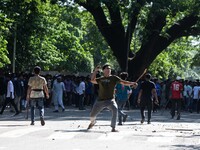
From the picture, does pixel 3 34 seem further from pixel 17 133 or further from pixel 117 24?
pixel 17 133

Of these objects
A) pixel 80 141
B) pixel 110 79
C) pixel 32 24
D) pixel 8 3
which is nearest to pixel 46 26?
pixel 32 24

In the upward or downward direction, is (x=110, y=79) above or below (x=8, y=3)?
below

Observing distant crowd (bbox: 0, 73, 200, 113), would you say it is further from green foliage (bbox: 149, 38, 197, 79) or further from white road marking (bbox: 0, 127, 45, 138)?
white road marking (bbox: 0, 127, 45, 138)

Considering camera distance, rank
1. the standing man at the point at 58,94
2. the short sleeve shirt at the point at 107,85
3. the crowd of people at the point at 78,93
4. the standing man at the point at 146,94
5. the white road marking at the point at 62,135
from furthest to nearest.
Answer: the standing man at the point at 58,94 < the crowd of people at the point at 78,93 < the standing man at the point at 146,94 < the short sleeve shirt at the point at 107,85 < the white road marking at the point at 62,135

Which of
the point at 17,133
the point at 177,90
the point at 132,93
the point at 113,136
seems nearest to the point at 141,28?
the point at 132,93

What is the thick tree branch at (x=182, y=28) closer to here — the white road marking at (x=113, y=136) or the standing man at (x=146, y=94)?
the standing man at (x=146, y=94)

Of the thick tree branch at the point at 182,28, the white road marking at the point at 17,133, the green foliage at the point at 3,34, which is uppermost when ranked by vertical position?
the thick tree branch at the point at 182,28

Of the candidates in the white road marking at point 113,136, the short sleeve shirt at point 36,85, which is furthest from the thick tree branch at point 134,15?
the white road marking at point 113,136

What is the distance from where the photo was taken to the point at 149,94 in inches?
848

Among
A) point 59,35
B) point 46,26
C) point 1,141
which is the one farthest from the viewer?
point 59,35

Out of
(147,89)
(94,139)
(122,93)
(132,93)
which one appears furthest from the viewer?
(132,93)

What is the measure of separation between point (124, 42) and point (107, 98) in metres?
22.5

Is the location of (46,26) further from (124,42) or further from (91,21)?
(124,42)

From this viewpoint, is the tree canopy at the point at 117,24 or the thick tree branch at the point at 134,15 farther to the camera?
the tree canopy at the point at 117,24
